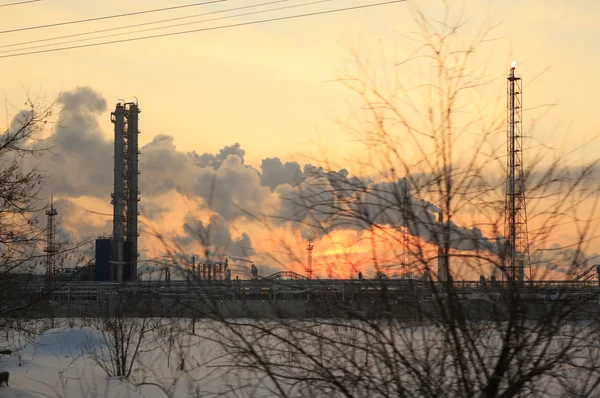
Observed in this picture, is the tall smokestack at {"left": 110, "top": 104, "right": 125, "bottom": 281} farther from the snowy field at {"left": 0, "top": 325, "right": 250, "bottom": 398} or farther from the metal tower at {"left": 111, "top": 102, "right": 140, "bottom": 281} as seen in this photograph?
the snowy field at {"left": 0, "top": 325, "right": 250, "bottom": 398}

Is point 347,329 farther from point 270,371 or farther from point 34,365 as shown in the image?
point 34,365

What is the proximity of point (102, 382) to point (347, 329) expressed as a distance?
10.6 metres

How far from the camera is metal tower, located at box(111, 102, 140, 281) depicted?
46.2 metres

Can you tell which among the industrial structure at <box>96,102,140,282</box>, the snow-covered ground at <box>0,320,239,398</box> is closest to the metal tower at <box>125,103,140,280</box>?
the industrial structure at <box>96,102,140,282</box>

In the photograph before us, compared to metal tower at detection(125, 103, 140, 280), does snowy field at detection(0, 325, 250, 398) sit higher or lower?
lower

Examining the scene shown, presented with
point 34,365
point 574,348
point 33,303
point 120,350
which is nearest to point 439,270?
point 574,348

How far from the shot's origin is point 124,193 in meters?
48.1

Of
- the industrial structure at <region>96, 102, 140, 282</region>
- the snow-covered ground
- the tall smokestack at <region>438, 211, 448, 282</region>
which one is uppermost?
the industrial structure at <region>96, 102, 140, 282</region>

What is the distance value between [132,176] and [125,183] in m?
0.72

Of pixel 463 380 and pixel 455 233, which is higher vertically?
pixel 455 233

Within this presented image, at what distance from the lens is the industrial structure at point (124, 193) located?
46.4 m

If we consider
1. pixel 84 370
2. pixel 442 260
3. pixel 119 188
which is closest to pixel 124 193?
pixel 119 188

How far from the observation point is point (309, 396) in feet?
13.1

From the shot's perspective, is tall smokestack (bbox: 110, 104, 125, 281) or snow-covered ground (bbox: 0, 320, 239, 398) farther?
tall smokestack (bbox: 110, 104, 125, 281)
